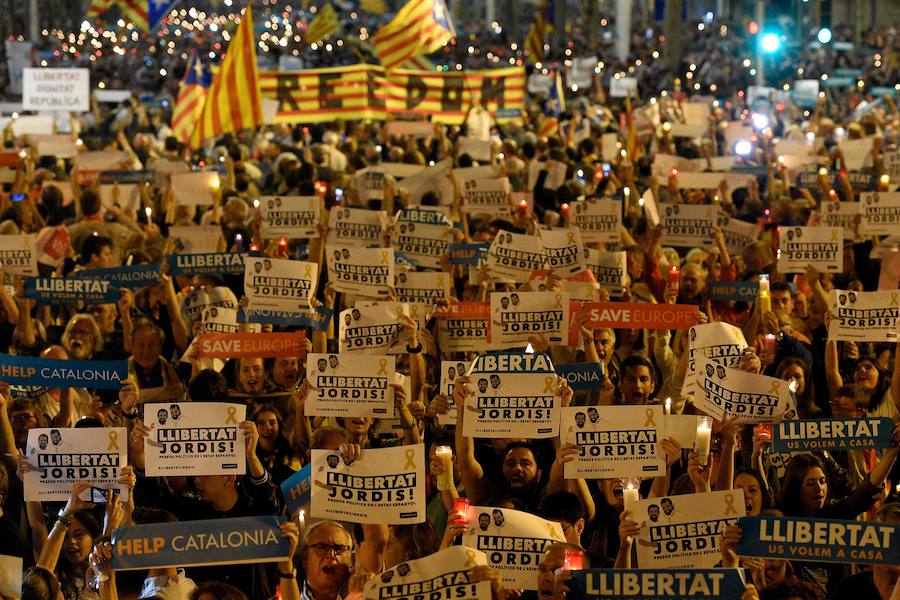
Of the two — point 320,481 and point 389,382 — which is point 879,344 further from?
point 320,481

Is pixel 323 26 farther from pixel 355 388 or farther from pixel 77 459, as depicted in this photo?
pixel 77 459

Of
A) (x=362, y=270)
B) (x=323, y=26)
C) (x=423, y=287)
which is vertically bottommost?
(x=423, y=287)

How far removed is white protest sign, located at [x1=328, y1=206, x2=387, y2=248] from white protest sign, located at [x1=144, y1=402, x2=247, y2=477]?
505 cm

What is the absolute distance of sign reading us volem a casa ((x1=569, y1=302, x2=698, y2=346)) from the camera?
9523mm

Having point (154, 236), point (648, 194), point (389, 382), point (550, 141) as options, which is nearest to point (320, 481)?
point (389, 382)

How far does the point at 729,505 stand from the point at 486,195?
8.08 metres

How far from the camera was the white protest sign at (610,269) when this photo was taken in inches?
440

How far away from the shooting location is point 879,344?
10.7 m

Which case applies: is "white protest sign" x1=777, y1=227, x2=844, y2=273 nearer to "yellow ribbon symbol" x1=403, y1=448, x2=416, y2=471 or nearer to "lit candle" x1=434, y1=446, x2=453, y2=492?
"lit candle" x1=434, y1=446, x2=453, y2=492

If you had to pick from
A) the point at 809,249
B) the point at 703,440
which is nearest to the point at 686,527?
the point at 703,440

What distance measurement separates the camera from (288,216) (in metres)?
12.9

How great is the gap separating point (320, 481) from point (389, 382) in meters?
1.26

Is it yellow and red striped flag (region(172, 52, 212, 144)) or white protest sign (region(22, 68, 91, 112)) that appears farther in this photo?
white protest sign (region(22, 68, 91, 112))

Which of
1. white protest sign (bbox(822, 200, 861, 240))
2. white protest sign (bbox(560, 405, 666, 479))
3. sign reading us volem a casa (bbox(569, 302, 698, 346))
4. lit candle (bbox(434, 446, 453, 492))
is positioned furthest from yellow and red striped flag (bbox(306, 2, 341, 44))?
lit candle (bbox(434, 446, 453, 492))
